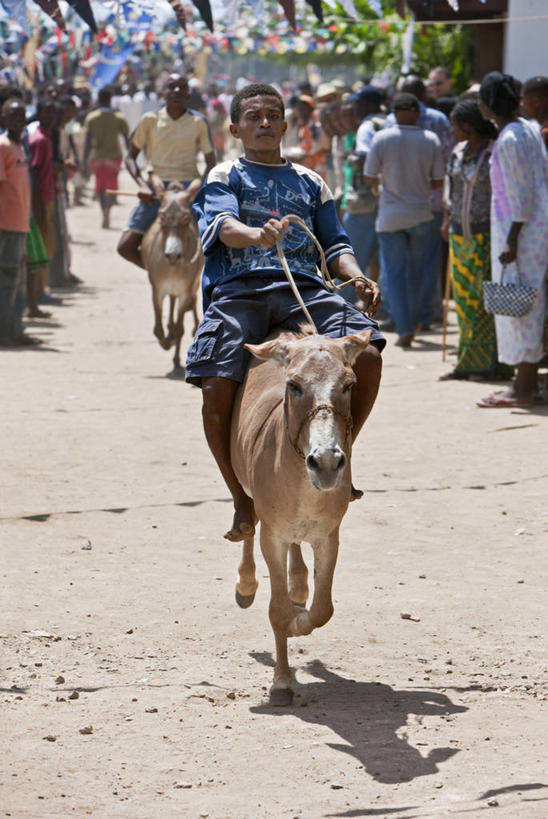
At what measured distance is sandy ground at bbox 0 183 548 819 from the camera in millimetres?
4305

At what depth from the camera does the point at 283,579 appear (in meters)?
4.98

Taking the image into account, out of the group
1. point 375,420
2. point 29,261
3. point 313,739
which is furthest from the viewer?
point 29,261

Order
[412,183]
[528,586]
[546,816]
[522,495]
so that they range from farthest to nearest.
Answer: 1. [412,183]
2. [522,495]
3. [528,586]
4. [546,816]

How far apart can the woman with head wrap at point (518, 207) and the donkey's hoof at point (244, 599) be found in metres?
4.90

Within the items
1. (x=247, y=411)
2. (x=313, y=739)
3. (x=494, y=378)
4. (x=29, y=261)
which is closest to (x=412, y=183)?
(x=494, y=378)

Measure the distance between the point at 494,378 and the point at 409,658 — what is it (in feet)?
21.6

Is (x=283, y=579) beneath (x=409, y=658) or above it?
above

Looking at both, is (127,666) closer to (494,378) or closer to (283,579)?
(283,579)

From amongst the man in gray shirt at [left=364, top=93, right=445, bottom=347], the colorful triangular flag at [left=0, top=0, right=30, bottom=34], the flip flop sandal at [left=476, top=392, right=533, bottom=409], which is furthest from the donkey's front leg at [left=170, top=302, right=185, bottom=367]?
the colorful triangular flag at [left=0, top=0, right=30, bottom=34]

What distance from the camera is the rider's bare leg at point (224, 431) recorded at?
5398 mm

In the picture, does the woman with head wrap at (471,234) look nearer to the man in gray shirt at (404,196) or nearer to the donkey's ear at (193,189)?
the man in gray shirt at (404,196)

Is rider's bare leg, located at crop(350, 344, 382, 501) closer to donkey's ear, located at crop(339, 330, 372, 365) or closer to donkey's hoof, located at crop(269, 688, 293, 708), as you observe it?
donkey's ear, located at crop(339, 330, 372, 365)

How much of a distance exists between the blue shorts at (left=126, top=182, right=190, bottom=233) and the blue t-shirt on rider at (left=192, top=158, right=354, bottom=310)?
7019 mm

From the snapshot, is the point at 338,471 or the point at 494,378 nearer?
the point at 338,471
